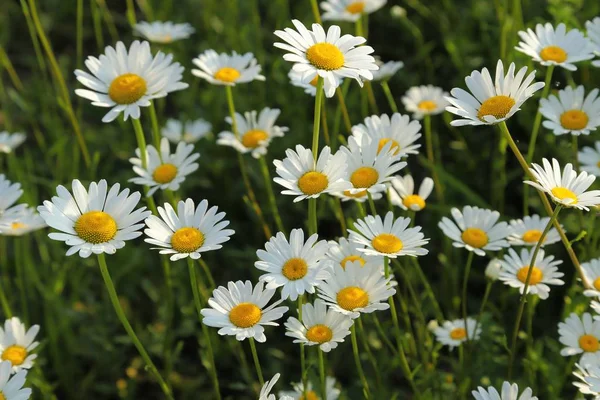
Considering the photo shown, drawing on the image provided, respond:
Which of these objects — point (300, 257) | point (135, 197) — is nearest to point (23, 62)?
point (135, 197)

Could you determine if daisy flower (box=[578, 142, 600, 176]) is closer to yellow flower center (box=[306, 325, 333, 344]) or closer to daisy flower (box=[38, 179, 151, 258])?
yellow flower center (box=[306, 325, 333, 344])

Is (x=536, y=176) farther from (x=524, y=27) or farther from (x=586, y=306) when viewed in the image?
(x=524, y=27)

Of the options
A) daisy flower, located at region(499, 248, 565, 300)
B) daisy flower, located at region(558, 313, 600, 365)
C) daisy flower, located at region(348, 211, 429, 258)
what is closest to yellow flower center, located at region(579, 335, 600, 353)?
daisy flower, located at region(558, 313, 600, 365)

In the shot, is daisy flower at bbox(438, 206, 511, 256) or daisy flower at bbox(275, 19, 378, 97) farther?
daisy flower at bbox(438, 206, 511, 256)

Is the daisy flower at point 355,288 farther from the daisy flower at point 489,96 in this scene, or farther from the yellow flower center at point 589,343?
the yellow flower center at point 589,343

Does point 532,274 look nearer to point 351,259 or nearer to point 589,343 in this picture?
point 589,343
